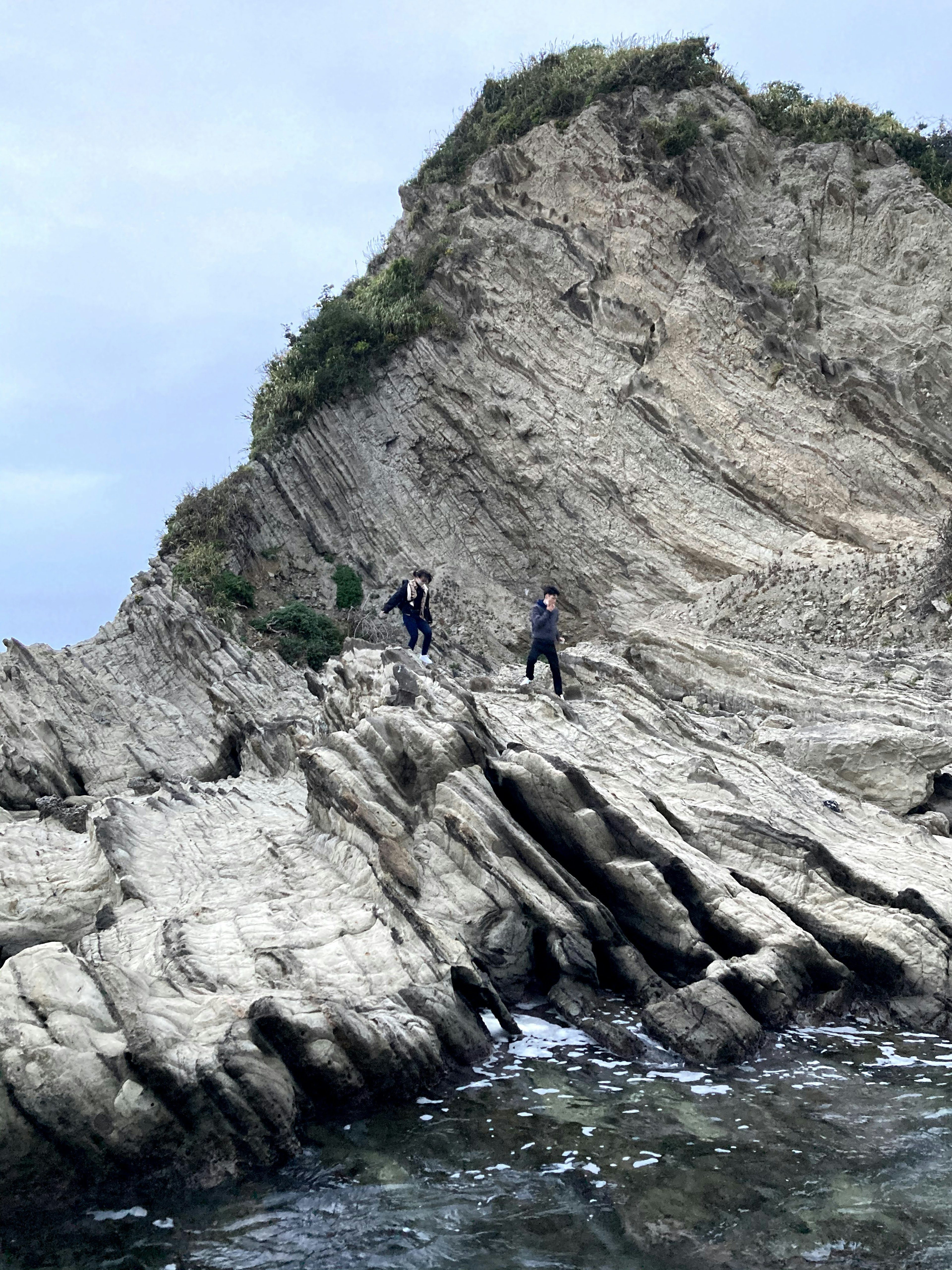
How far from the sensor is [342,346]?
104ft

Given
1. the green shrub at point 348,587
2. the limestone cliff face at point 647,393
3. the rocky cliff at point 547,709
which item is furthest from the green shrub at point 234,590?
the green shrub at point 348,587

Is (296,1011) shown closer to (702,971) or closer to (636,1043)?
(636,1043)

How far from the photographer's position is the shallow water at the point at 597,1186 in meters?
6.20

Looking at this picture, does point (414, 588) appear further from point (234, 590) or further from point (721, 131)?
point (721, 131)

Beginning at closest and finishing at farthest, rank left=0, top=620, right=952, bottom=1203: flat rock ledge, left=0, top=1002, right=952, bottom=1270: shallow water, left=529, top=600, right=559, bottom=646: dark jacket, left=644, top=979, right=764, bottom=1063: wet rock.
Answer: left=0, top=1002, right=952, bottom=1270: shallow water < left=0, top=620, right=952, bottom=1203: flat rock ledge < left=644, top=979, right=764, bottom=1063: wet rock < left=529, top=600, right=559, bottom=646: dark jacket

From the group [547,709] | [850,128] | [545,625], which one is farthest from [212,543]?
[850,128]

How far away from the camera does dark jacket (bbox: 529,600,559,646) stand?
1767cm

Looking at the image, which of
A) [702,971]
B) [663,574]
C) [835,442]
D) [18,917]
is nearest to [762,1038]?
[702,971]

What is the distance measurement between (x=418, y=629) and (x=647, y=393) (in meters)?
11.5

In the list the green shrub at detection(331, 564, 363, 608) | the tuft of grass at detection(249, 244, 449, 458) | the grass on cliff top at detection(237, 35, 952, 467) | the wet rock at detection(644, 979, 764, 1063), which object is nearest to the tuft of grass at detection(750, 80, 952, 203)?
the grass on cliff top at detection(237, 35, 952, 467)

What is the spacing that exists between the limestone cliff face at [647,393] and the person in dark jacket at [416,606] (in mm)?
6506

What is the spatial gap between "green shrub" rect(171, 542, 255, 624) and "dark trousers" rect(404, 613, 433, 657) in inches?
294

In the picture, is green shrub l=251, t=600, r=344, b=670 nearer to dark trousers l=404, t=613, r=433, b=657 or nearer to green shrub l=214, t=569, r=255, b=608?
green shrub l=214, t=569, r=255, b=608

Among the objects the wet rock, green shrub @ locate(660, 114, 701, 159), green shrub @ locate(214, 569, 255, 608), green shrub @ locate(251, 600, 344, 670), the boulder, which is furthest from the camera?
green shrub @ locate(660, 114, 701, 159)
